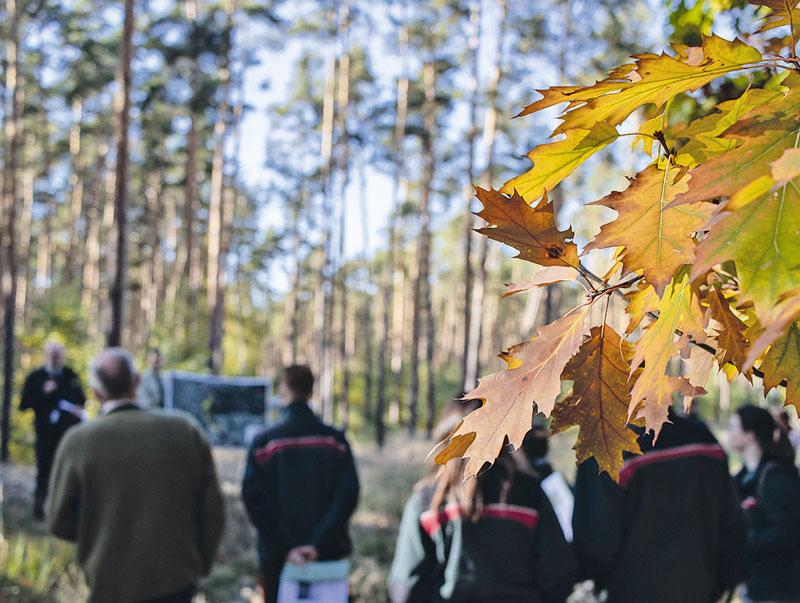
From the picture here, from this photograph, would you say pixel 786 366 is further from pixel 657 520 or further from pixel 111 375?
pixel 111 375

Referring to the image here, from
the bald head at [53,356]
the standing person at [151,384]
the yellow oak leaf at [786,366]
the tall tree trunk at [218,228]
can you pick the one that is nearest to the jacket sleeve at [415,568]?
the yellow oak leaf at [786,366]

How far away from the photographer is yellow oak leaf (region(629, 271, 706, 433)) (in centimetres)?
54

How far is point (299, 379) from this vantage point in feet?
12.1

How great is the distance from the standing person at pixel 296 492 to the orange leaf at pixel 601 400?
311 cm

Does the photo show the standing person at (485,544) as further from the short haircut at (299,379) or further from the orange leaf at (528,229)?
the orange leaf at (528,229)

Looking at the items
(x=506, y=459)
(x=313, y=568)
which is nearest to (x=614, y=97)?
(x=506, y=459)

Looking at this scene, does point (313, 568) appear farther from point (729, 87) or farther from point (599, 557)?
point (729, 87)

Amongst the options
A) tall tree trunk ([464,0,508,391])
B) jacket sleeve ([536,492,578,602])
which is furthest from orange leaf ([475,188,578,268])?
tall tree trunk ([464,0,508,391])

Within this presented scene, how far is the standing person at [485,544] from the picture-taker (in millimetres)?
2498

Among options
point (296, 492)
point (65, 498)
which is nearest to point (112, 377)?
point (65, 498)

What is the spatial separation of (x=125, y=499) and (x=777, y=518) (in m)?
3.09

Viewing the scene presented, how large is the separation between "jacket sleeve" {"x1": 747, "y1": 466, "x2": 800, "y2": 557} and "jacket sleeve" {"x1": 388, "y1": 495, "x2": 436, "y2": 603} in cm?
171

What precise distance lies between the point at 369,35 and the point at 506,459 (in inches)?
774

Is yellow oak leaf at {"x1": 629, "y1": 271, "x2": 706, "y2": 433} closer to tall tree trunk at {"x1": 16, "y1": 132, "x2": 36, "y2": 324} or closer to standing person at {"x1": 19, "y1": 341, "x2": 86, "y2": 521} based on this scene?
standing person at {"x1": 19, "y1": 341, "x2": 86, "y2": 521}
